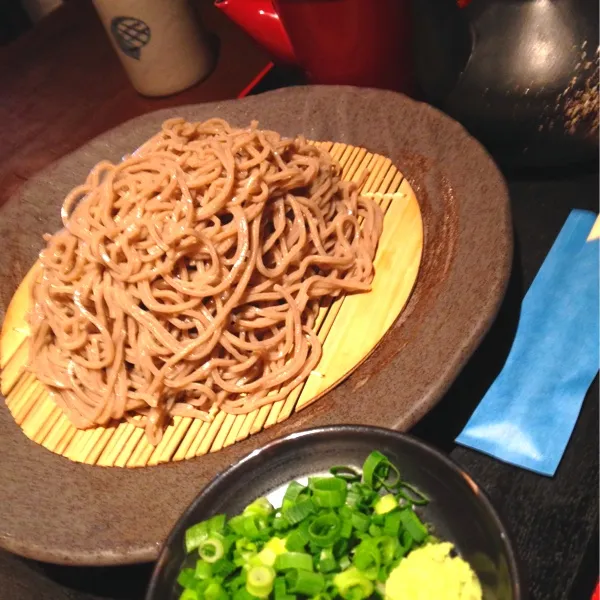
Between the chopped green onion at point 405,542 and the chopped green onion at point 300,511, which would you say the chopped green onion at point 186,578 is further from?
the chopped green onion at point 405,542

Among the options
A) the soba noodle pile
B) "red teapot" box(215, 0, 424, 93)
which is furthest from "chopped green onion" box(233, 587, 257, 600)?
"red teapot" box(215, 0, 424, 93)

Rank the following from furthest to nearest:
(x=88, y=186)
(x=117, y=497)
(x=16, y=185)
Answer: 1. (x=16, y=185)
2. (x=88, y=186)
3. (x=117, y=497)

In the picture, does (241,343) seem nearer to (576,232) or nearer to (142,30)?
(576,232)

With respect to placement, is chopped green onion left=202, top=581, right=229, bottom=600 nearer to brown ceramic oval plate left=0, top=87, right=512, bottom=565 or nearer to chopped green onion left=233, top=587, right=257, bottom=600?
chopped green onion left=233, top=587, right=257, bottom=600

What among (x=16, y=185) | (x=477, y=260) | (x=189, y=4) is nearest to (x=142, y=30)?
(x=189, y=4)

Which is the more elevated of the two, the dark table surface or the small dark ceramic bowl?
the small dark ceramic bowl

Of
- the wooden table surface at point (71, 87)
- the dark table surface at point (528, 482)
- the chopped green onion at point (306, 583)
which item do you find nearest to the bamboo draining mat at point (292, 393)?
the dark table surface at point (528, 482)
